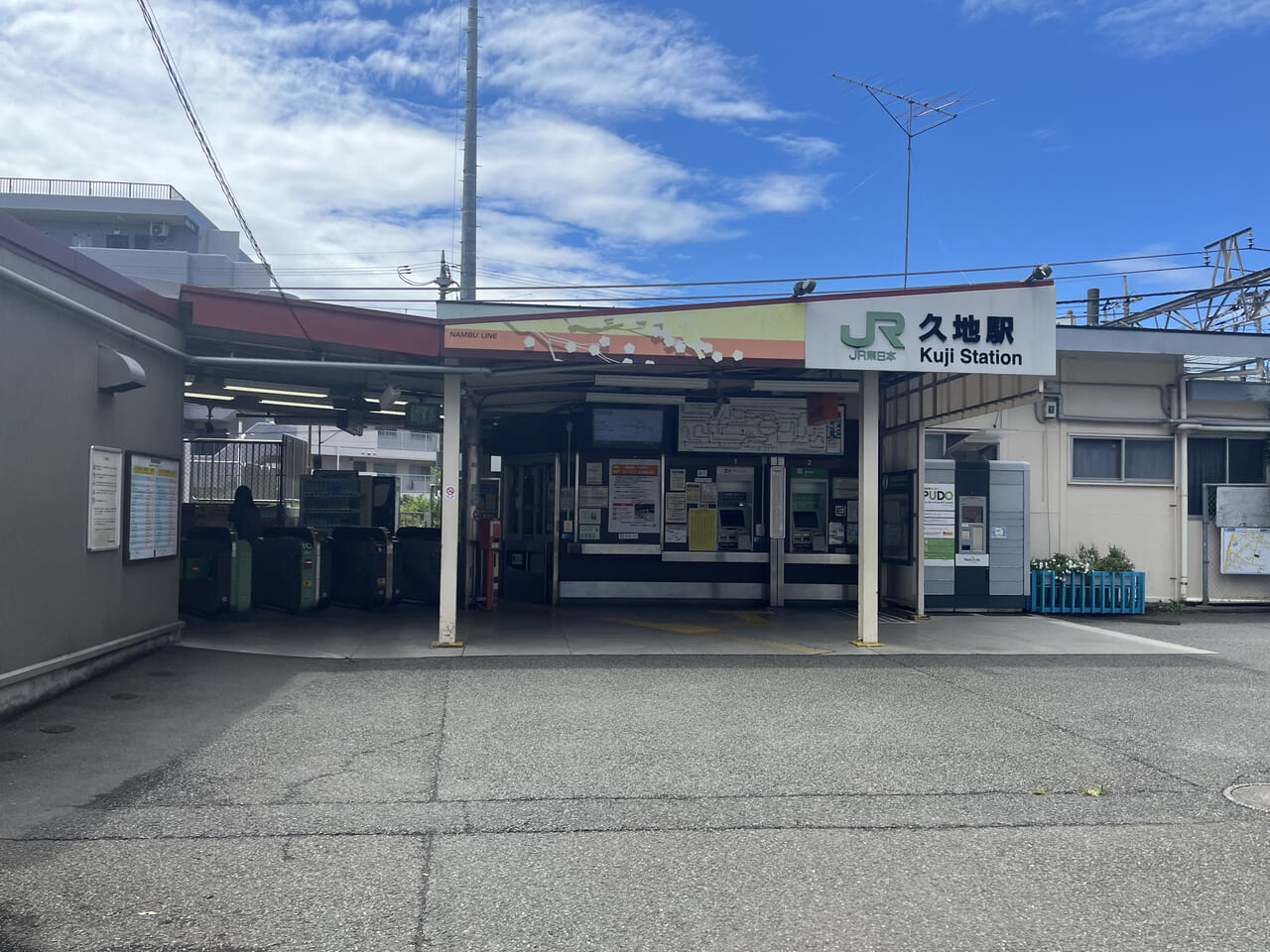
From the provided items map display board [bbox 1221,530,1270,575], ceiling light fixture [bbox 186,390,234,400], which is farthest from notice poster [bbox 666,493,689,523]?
map display board [bbox 1221,530,1270,575]

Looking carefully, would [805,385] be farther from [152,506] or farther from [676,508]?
[152,506]

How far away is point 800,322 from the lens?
10438 millimetres

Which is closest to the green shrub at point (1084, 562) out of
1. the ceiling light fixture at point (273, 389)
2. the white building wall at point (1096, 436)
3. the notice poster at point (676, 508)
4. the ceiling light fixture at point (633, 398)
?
the white building wall at point (1096, 436)

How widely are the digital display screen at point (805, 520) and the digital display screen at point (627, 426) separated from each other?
242cm

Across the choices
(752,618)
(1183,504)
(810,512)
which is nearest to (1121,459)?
(1183,504)

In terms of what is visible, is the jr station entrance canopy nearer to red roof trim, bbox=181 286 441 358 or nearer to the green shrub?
red roof trim, bbox=181 286 441 358

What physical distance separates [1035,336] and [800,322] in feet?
8.08

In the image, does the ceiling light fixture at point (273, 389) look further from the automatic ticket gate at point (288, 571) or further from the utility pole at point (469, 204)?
the utility pole at point (469, 204)

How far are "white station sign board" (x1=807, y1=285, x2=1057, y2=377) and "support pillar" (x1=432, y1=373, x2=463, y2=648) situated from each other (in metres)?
3.89

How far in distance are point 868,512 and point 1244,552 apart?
8614 millimetres

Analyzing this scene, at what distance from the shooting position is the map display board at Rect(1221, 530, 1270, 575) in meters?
16.0

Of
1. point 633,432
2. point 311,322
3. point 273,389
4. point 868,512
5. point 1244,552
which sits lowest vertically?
point 1244,552

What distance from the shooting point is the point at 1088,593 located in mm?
15047

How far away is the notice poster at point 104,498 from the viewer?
8.64 meters
